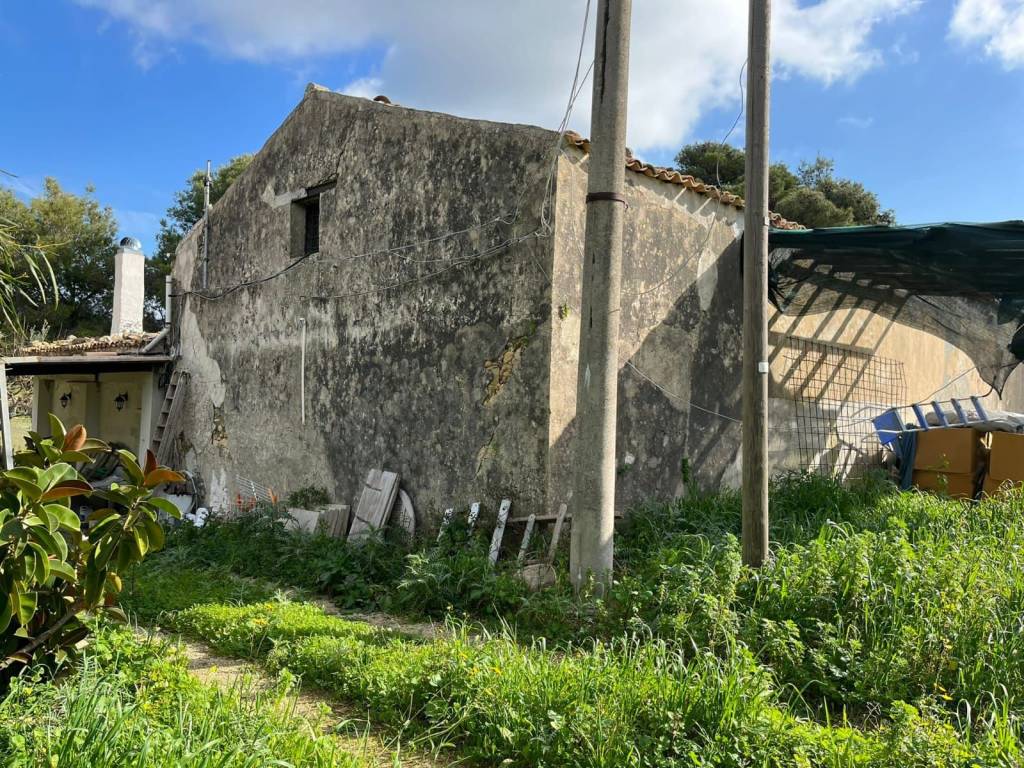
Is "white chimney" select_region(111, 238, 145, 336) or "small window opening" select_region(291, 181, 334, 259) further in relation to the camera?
"white chimney" select_region(111, 238, 145, 336)

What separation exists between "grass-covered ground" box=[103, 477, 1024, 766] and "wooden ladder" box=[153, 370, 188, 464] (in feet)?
16.9

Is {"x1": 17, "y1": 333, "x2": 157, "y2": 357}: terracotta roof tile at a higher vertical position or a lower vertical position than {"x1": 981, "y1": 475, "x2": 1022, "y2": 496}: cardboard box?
higher

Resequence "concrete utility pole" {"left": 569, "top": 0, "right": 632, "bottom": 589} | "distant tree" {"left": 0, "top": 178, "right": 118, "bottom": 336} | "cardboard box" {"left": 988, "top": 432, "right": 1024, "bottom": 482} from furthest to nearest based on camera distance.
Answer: "distant tree" {"left": 0, "top": 178, "right": 118, "bottom": 336}
"cardboard box" {"left": 988, "top": 432, "right": 1024, "bottom": 482}
"concrete utility pole" {"left": 569, "top": 0, "right": 632, "bottom": 589}

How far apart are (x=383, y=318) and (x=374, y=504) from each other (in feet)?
6.61

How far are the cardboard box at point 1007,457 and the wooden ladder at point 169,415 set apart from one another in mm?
10803

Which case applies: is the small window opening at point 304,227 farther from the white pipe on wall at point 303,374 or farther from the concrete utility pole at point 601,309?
the concrete utility pole at point 601,309

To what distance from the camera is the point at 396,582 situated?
6613 millimetres

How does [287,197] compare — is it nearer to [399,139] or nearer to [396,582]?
[399,139]

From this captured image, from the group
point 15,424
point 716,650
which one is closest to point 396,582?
point 716,650

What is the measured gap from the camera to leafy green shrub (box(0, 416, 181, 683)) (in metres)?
3.31

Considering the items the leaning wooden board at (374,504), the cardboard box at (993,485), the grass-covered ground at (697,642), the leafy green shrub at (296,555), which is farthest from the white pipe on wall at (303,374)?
the cardboard box at (993,485)

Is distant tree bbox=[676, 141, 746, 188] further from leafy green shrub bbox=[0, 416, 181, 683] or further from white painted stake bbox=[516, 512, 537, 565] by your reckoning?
leafy green shrub bbox=[0, 416, 181, 683]

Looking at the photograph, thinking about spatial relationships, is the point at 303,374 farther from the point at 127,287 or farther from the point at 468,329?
the point at 127,287

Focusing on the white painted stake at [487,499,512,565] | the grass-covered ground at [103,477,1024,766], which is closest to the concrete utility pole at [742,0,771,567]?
the grass-covered ground at [103,477,1024,766]
